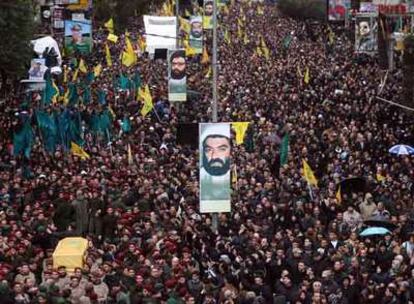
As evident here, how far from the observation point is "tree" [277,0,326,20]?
3964 inches

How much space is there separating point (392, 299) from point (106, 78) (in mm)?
35573

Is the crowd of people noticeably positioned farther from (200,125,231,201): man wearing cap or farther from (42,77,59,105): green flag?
(42,77,59,105): green flag

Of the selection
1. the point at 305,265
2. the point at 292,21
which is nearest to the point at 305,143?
the point at 305,265

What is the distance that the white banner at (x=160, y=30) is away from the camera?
169ft

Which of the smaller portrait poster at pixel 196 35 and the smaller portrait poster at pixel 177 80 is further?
the smaller portrait poster at pixel 196 35

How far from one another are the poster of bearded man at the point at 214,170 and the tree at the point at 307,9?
76849 millimetres

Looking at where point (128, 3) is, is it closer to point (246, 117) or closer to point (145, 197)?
point (246, 117)

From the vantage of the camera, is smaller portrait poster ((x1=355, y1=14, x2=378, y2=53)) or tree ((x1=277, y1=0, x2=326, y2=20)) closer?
smaller portrait poster ((x1=355, y1=14, x2=378, y2=53))

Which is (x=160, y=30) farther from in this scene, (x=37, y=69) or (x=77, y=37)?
(x=37, y=69)

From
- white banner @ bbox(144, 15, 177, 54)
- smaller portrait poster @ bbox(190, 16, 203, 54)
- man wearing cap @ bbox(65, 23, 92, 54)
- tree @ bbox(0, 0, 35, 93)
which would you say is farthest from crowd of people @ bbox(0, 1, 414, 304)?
man wearing cap @ bbox(65, 23, 92, 54)

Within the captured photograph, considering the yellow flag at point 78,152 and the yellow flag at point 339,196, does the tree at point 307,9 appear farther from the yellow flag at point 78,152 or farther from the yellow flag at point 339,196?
the yellow flag at point 339,196

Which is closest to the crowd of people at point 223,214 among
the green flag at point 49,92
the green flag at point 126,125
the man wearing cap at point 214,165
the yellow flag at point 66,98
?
the green flag at point 126,125

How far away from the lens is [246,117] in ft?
128

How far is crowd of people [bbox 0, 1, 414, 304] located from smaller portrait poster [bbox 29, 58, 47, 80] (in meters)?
1.07
